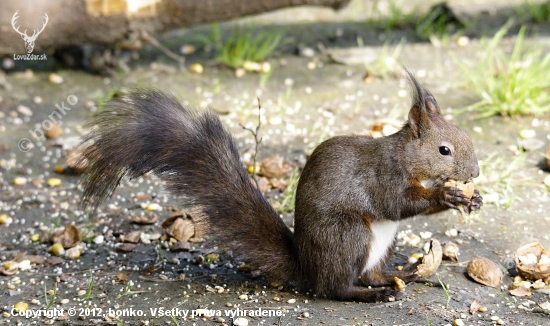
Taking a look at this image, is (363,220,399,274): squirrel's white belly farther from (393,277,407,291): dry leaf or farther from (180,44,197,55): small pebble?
(180,44,197,55): small pebble

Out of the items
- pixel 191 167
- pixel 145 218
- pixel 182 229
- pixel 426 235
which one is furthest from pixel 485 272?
pixel 145 218

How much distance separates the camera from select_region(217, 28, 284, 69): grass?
504 cm

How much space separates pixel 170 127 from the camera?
2.73m

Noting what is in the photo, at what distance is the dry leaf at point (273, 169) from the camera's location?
3812 mm

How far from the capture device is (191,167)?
2748 mm

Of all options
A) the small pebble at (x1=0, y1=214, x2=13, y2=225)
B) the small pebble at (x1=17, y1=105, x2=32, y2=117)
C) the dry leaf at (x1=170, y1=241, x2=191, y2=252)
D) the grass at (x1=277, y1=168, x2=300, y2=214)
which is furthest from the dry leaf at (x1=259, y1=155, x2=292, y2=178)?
the small pebble at (x1=17, y1=105, x2=32, y2=117)

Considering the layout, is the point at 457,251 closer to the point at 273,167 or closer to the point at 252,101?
the point at 273,167

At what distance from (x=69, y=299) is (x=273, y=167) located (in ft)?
4.33

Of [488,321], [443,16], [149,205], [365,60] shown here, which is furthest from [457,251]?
[443,16]

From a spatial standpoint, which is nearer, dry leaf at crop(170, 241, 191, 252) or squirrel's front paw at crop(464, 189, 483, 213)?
squirrel's front paw at crop(464, 189, 483, 213)

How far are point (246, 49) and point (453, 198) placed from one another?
2.69 metres

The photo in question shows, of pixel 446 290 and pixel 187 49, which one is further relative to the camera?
pixel 187 49

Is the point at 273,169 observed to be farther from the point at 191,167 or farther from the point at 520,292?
the point at 520,292

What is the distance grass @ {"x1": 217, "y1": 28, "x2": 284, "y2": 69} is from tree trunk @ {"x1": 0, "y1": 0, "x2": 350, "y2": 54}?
11.5 inches
